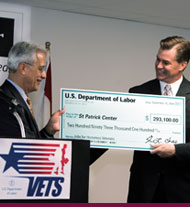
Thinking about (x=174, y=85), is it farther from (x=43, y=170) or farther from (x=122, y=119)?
(x=43, y=170)

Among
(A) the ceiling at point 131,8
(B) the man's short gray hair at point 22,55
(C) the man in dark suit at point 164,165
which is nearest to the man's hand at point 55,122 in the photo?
(B) the man's short gray hair at point 22,55

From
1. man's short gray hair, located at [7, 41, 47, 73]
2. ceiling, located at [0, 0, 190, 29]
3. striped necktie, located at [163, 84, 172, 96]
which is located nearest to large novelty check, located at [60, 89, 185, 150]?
striped necktie, located at [163, 84, 172, 96]

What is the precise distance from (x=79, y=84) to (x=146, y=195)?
2952mm

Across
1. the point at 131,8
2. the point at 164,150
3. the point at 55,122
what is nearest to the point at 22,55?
the point at 55,122

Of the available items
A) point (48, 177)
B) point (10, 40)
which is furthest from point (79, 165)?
point (10, 40)

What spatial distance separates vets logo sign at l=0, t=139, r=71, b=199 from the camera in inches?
67.0

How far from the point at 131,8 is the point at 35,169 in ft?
12.4

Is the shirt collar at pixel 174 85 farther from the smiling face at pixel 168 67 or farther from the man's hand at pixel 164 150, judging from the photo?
the man's hand at pixel 164 150

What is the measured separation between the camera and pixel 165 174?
2463mm

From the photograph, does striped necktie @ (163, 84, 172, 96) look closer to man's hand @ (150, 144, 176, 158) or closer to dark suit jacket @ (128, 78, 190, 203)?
dark suit jacket @ (128, 78, 190, 203)

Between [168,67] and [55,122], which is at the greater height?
[168,67]

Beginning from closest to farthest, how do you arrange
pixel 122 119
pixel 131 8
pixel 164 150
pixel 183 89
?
pixel 164 150 → pixel 122 119 → pixel 183 89 → pixel 131 8

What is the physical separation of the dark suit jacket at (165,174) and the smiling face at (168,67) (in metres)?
0.19

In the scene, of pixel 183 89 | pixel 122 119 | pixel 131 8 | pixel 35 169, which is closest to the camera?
pixel 35 169
